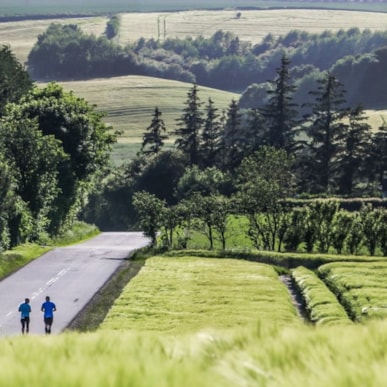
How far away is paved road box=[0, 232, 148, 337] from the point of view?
118 ft

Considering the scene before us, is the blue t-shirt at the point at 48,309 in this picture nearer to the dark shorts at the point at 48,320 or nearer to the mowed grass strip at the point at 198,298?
the dark shorts at the point at 48,320

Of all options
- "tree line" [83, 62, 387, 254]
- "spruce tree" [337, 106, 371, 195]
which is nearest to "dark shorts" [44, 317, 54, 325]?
"tree line" [83, 62, 387, 254]

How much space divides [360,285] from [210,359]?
36840 millimetres

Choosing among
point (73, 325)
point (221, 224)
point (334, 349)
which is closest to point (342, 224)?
point (221, 224)

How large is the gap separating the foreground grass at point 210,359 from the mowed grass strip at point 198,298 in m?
21.9

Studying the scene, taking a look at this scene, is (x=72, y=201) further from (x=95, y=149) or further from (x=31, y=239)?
(x=31, y=239)

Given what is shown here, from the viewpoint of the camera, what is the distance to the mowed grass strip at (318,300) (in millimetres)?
34156

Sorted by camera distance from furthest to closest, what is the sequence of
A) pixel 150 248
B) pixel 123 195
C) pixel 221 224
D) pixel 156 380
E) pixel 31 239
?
pixel 123 195
pixel 31 239
pixel 221 224
pixel 150 248
pixel 156 380

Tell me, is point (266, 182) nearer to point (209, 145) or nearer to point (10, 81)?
point (10, 81)

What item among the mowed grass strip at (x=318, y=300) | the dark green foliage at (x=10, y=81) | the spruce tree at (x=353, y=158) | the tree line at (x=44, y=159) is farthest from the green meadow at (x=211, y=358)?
the dark green foliage at (x=10, y=81)

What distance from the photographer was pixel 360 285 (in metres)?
42.0

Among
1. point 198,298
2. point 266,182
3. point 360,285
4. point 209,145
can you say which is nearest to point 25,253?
point 198,298

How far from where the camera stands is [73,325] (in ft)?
113

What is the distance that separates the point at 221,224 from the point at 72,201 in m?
21.5
